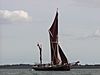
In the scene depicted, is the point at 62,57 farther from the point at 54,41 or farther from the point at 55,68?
the point at 55,68

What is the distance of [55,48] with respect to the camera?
14238 cm

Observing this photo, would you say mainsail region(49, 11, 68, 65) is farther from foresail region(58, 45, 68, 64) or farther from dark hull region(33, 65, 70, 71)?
dark hull region(33, 65, 70, 71)

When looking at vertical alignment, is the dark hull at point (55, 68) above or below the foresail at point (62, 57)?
below

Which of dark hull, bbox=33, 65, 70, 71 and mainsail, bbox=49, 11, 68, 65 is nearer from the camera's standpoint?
mainsail, bbox=49, 11, 68, 65

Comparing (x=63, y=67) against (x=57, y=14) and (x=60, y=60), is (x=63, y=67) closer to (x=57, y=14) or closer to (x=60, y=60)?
(x=60, y=60)

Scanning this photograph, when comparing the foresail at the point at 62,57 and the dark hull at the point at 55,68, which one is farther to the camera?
the dark hull at the point at 55,68

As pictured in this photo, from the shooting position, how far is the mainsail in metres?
140

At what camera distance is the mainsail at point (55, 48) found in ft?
460

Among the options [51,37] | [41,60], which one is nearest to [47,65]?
[41,60]

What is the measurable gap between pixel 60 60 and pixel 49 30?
8857mm

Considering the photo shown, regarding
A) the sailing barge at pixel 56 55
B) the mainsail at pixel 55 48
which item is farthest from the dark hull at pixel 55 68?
the mainsail at pixel 55 48

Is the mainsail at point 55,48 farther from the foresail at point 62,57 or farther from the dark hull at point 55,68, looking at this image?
the dark hull at point 55,68

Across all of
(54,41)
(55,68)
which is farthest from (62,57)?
(55,68)

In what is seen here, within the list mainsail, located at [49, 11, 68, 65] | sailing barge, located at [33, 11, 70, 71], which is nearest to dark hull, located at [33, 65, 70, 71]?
sailing barge, located at [33, 11, 70, 71]
